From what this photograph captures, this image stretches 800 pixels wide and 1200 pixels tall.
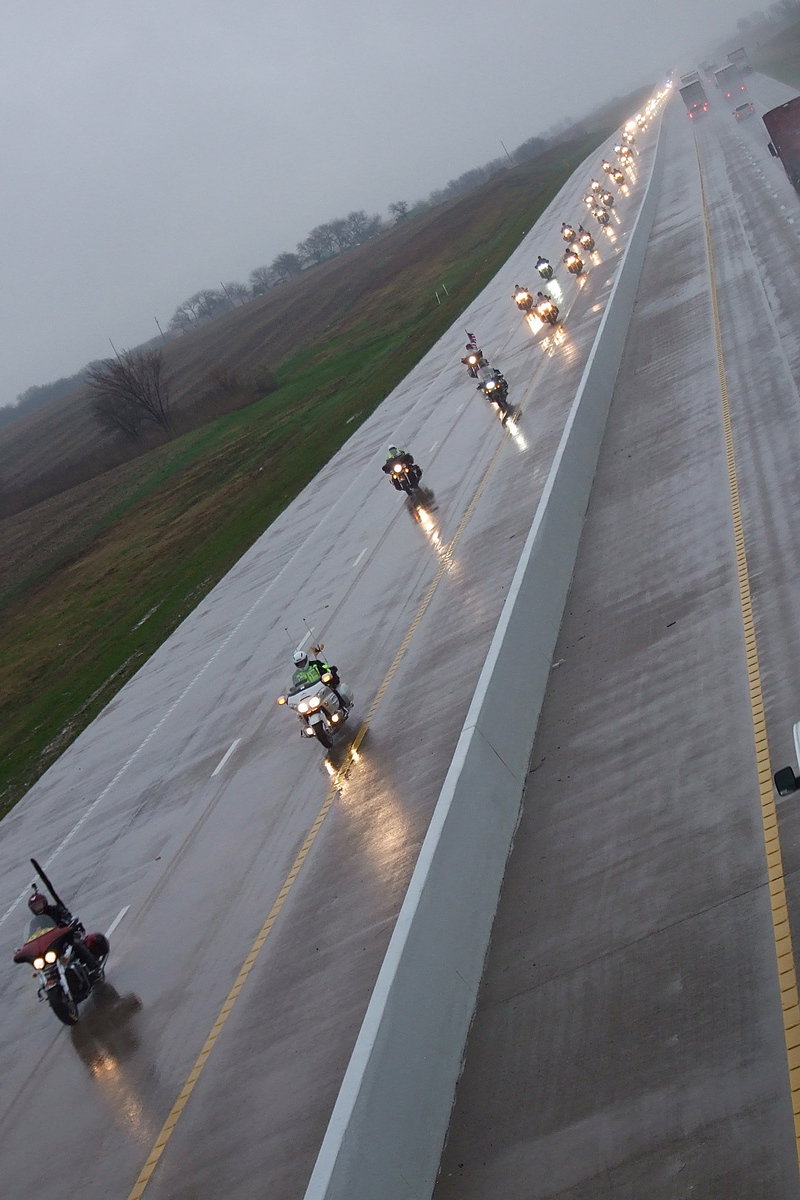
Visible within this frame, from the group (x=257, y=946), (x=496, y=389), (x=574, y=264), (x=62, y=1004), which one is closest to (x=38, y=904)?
(x=62, y=1004)

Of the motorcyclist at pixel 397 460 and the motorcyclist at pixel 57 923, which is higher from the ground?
the motorcyclist at pixel 397 460

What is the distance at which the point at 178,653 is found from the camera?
35.7 meters

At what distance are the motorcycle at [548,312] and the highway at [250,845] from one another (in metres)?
15.3

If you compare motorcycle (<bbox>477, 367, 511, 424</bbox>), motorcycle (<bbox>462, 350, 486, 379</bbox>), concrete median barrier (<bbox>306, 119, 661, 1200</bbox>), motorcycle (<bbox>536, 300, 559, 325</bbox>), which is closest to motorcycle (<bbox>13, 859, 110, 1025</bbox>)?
concrete median barrier (<bbox>306, 119, 661, 1200</bbox>)

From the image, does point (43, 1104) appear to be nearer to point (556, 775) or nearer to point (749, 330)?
point (556, 775)

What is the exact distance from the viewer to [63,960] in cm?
1684

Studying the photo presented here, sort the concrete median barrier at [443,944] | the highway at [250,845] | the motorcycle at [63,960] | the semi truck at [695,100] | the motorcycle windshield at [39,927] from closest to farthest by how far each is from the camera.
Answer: the concrete median barrier at [443,944], the highway at [250,845], the motorcycle at [63,960], the motorcycle windshield at [39,927], the semi truck at [695,100]

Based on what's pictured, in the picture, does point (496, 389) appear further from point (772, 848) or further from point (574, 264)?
point (772, 848)

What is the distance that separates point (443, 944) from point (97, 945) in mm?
6911

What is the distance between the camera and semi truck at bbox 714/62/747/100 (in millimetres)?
126562

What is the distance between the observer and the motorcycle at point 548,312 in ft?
179

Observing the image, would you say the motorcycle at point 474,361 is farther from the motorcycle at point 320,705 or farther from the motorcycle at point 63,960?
the motorcycle at point 63,960

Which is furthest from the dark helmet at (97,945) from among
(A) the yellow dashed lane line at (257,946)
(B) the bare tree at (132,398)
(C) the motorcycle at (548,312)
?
(B) the bare tree at (132,398)

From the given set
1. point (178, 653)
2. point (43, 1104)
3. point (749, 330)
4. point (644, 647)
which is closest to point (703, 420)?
point (749, 330)
